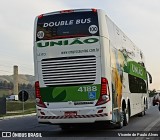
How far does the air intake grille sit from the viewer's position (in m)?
13.3

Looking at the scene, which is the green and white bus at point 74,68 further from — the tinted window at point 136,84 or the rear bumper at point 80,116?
the tinted window at point 136,84

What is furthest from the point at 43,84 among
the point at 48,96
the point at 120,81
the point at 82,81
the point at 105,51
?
the point at 120,81

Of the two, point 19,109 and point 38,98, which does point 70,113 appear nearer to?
point 38,98

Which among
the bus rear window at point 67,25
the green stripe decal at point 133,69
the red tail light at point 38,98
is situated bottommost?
the red tail light at point 38,98

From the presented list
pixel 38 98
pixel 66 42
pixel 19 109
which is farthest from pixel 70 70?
pixel 19 109

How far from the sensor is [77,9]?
546 inches

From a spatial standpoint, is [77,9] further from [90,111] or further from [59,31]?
[90,111]

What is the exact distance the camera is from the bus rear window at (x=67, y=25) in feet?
44.1

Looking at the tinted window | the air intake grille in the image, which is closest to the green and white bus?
the air intake grille

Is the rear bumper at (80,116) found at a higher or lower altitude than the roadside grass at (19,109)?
higher

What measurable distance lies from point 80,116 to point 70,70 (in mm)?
1659

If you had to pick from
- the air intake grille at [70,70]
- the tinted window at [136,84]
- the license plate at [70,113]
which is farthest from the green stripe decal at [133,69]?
the license plate at [70,113]

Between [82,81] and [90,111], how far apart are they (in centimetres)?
109

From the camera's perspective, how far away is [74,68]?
13.4 m
